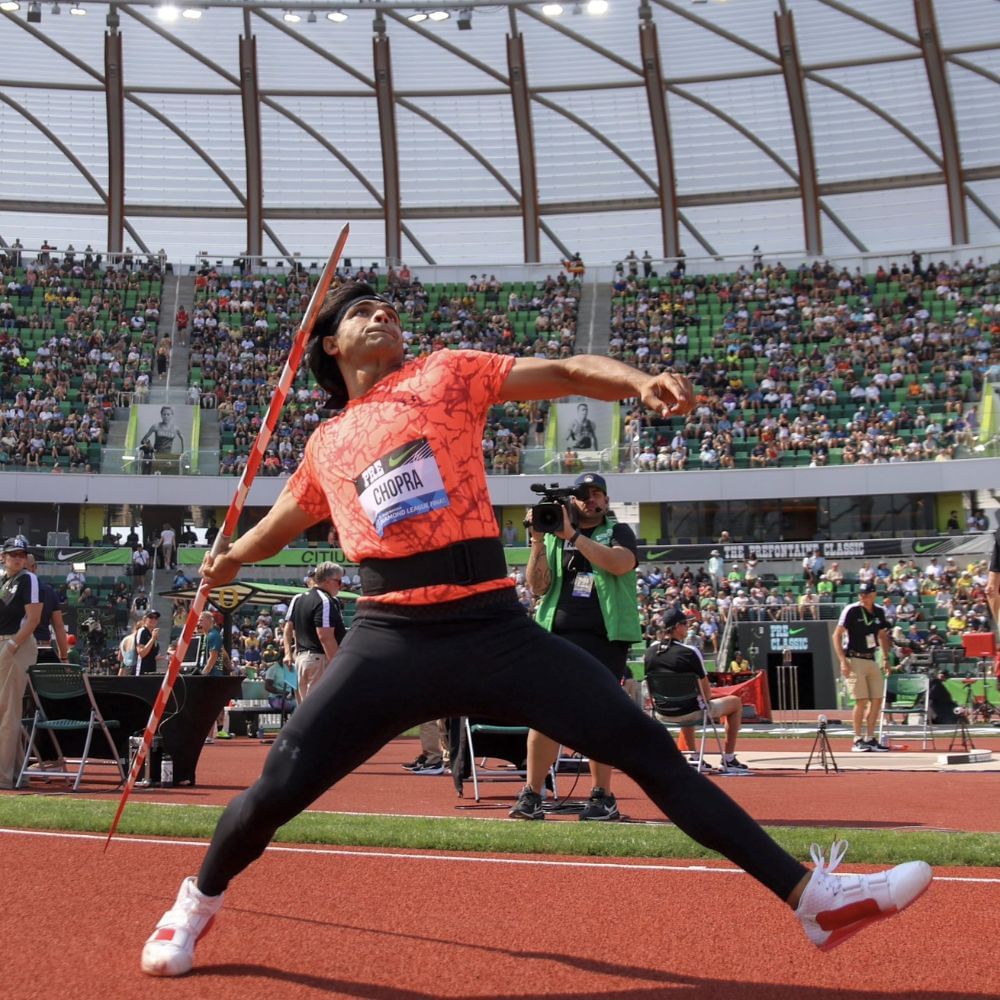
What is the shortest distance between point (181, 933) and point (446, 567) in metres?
1.24

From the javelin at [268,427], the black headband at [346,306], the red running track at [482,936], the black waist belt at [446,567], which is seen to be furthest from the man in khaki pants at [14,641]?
the black waist belt at [446,567]

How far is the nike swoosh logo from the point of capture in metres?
3.41

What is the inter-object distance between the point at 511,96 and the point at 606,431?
13441 mm

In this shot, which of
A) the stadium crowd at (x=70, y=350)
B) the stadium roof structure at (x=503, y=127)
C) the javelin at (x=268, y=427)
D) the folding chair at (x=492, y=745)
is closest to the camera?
the javelin at (x=268, y=427)

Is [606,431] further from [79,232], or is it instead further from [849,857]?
[849,857]

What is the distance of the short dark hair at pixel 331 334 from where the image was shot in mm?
3850

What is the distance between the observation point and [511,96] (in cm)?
4234

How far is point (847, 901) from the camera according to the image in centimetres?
320

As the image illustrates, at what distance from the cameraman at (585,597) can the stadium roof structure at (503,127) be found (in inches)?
1368

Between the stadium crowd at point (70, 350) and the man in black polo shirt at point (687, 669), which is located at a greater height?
the stadium crowd at point (70, 350)

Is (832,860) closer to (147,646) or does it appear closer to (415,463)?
(415,463)

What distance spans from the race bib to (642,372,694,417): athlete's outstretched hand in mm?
599

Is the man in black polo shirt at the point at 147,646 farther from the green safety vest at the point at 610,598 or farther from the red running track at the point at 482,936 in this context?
the red running track at the point at 482,936

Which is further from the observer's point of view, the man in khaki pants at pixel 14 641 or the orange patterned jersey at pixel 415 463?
the man in khaki pants at pixel 14 641
